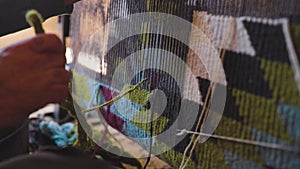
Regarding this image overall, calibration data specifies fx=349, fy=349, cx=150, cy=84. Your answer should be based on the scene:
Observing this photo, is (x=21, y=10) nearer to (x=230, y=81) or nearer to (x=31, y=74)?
(x=31, y=74)

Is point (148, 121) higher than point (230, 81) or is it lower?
lower

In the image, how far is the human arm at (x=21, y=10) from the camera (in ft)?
2.22

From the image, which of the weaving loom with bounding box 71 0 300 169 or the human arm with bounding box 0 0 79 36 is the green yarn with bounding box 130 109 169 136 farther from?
the human arm with bounding box 0 0 79 36

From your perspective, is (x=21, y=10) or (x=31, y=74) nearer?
(x=31, y=74)

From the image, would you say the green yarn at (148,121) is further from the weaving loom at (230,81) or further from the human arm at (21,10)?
the human arm at (21,10)

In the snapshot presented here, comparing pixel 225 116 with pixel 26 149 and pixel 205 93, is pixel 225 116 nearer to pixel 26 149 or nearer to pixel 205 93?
pixel 205 93

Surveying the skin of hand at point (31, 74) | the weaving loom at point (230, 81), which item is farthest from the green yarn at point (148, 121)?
the skin of hand at point (31, 74)

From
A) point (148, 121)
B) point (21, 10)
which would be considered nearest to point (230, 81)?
point (148, 121)

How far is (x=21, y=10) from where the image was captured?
701mm

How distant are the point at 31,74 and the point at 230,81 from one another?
0.28 meters

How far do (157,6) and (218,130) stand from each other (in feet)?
0.84

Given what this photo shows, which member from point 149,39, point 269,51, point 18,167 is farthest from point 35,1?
point 269,51

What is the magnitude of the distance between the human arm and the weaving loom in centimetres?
12

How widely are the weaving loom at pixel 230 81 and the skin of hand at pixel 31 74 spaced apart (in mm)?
210
